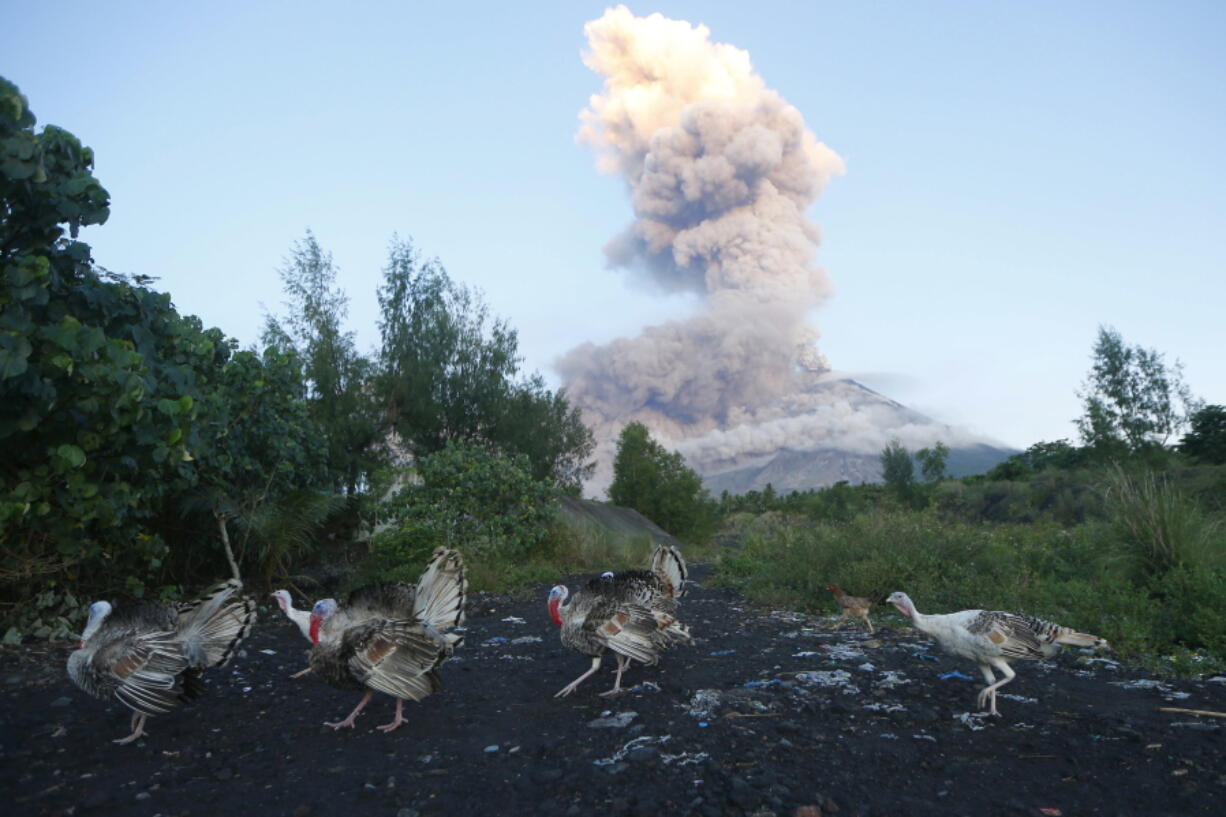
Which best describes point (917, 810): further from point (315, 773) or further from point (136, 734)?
point (136, 734)

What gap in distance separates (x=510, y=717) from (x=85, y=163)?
6.39m

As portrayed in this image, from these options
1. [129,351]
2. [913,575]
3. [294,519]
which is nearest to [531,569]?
[294,519]

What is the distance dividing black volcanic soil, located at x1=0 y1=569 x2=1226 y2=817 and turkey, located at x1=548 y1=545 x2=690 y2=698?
1.23 feet

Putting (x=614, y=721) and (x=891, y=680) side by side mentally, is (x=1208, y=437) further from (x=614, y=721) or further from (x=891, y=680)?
(x=614, y=721)

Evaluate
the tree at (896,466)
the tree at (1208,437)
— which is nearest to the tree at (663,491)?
the tree at (896,466)

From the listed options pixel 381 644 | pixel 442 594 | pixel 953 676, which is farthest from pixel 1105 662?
pixel 381 644

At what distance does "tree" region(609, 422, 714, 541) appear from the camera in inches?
1419

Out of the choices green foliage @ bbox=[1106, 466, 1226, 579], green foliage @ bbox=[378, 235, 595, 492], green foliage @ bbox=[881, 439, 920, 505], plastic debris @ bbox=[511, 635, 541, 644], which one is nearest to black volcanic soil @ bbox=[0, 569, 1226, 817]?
plastic debris @ bbox=[511, 635, 541, 644]

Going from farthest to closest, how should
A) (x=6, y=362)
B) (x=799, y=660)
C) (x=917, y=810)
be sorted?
(x=799, y=660) < (x=6, y=362) < (x=917, y=810)

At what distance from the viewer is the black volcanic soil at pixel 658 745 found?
4355mm

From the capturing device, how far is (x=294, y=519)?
11781 mm

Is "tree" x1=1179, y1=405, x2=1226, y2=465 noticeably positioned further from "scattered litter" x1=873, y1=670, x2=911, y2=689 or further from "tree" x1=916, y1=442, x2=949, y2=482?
"scattered litter" x1=873, y1=670, x2=911, y2=689

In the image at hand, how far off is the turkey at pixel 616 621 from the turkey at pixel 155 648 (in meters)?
2.80

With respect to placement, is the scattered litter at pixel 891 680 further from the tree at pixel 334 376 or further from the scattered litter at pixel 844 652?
the tree at pixel 334 376
